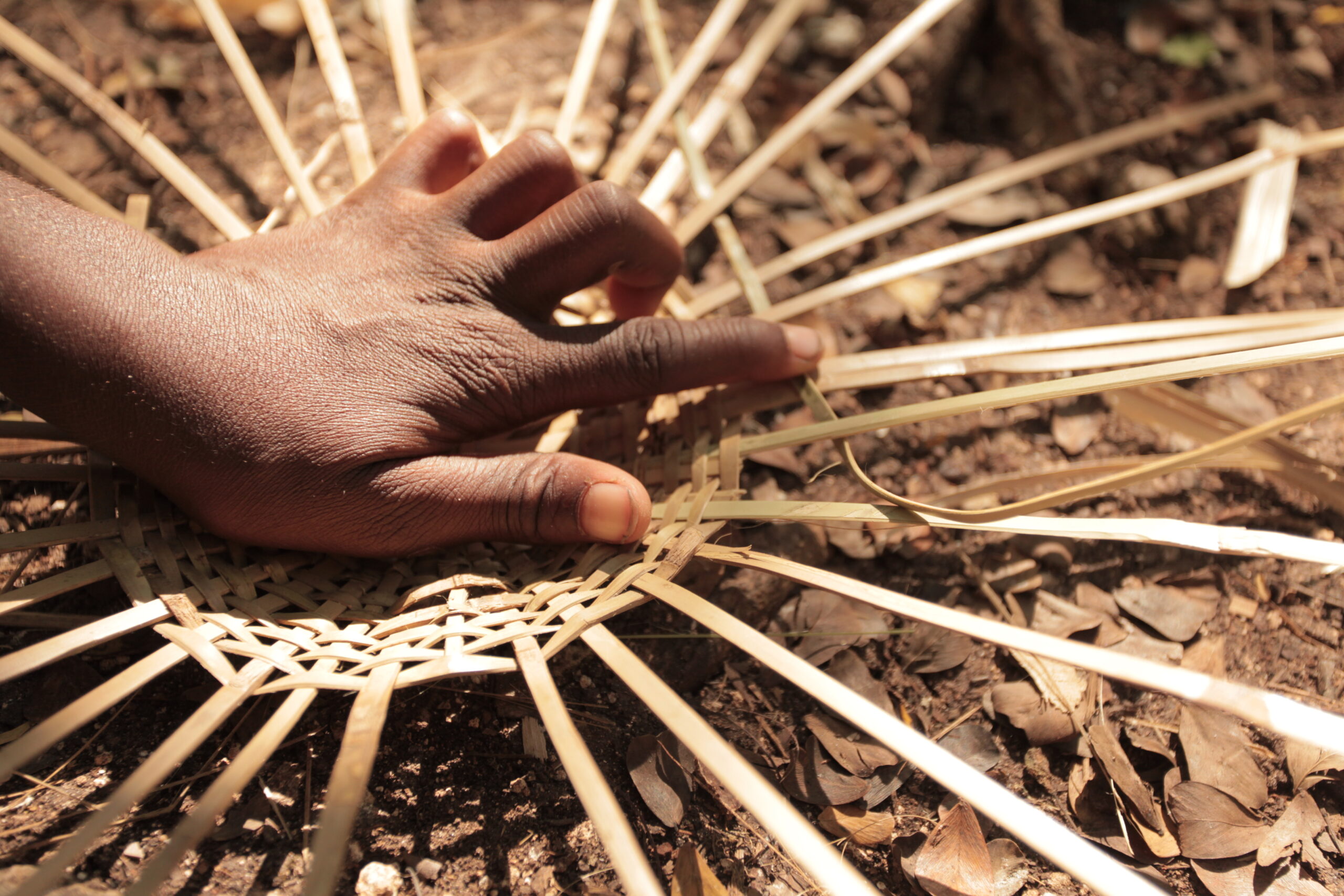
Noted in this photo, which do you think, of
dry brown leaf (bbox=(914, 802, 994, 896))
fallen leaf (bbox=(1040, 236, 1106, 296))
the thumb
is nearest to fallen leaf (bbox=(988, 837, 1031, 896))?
dry brown leaf (bbox=(914, 802, 994, 896))

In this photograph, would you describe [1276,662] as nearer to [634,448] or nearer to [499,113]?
[634,448]

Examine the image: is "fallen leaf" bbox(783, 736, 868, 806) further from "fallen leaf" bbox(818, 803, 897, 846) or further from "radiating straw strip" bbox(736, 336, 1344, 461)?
"radiating straw strip" bbox(736, 336, 1344, 461)

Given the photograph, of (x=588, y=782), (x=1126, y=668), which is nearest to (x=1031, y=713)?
(x=1126, y=668)

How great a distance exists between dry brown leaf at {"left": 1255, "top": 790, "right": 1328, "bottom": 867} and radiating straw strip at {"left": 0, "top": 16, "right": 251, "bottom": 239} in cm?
133

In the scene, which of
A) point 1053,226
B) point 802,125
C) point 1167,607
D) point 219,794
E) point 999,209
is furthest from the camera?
point 999,209

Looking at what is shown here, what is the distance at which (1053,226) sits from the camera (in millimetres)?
1053

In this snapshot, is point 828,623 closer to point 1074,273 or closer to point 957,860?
point 957,860

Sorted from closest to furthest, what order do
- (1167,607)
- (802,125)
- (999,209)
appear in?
1. (1167,607)
2. (802,125)
3. (999,209)


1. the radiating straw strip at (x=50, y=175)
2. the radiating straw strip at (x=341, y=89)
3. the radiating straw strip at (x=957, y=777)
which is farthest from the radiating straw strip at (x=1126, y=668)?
the radiating straw strip at (x=50, y=175)

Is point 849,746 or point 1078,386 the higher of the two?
point 1078,386

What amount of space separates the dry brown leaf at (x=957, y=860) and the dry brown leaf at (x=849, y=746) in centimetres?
8

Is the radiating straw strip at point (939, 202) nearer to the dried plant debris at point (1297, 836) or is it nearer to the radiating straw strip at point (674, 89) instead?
the radiating straw strip at point (674, 89)

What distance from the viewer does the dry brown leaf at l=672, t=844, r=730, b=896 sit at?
0.73 m

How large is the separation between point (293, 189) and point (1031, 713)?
1.14 meters
